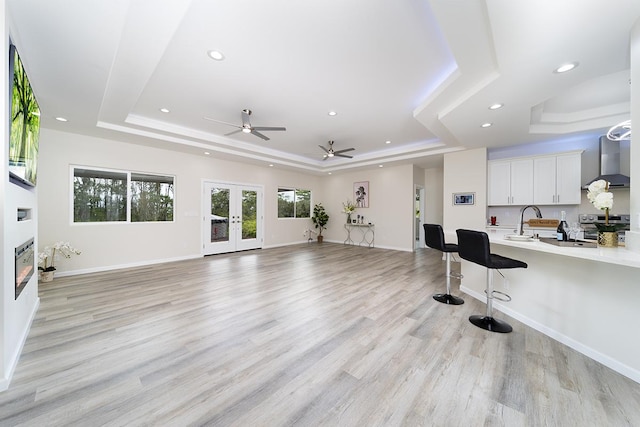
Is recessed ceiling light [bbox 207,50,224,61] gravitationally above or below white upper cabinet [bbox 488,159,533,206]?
above

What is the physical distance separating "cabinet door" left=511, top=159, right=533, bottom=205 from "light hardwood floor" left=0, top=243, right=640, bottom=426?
11.9ft

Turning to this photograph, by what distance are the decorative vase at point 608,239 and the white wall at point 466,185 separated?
11.6 feet

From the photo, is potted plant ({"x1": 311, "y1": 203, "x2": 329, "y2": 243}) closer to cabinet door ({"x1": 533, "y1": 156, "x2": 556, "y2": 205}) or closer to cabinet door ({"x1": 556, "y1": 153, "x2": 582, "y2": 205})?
cabinet door ({"x1": 533, "y1": 156, "x2": 556, "y2": 205})

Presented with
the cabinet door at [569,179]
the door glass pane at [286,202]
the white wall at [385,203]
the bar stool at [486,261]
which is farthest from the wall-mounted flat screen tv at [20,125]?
the cabinet door at [569,179]

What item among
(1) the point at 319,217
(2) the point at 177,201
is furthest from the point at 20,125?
(1) the point at 319,217

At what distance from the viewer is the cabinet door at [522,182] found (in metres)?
5.26

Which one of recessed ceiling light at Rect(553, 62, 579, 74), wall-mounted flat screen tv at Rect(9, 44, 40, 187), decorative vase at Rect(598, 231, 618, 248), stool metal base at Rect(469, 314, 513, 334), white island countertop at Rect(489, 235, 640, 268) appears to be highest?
recessed ceiling light at Rect(553, 62, 579, 74)

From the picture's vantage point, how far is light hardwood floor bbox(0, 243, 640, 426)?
1.48 meters

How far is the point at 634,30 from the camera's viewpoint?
1843mm

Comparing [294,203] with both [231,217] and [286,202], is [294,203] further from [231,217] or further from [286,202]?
[231,217]

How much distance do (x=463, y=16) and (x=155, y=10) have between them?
2399 mm

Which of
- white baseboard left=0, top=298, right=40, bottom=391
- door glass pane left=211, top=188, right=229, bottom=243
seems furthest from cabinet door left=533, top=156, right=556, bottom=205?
white baseboard left=0, top=298, right=40, bottom=391

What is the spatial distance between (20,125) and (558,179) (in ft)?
27.0

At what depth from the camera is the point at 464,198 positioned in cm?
584
